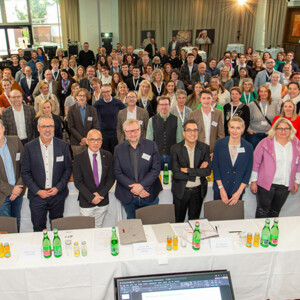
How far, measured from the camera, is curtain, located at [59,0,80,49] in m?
12.6

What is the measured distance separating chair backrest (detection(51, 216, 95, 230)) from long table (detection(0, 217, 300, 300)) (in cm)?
14

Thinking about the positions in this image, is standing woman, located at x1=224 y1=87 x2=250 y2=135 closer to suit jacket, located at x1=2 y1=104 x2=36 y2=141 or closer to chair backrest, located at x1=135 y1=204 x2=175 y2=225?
chair backrest, located at x1=135 y1=204 x2=175 y2=225

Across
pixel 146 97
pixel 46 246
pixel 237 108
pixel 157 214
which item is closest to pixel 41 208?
pixel 46 246

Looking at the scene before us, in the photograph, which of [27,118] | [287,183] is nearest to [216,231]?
[287,183]

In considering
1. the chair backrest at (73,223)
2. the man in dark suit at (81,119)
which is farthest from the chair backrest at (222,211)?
the man in dark suit at (81,119)

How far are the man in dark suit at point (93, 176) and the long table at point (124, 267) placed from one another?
48 centimetres

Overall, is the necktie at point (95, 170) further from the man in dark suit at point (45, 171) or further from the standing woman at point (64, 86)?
the standing woman at point (64, 86)

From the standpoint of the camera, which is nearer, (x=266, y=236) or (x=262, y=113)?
(x=266, y=236)

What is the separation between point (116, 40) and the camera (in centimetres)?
1319

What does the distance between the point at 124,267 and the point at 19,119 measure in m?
2.76

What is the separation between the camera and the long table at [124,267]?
226 centimetres

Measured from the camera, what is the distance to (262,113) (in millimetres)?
4730

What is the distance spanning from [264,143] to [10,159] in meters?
2.54

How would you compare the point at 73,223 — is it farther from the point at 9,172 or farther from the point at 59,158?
the point at 9,172
